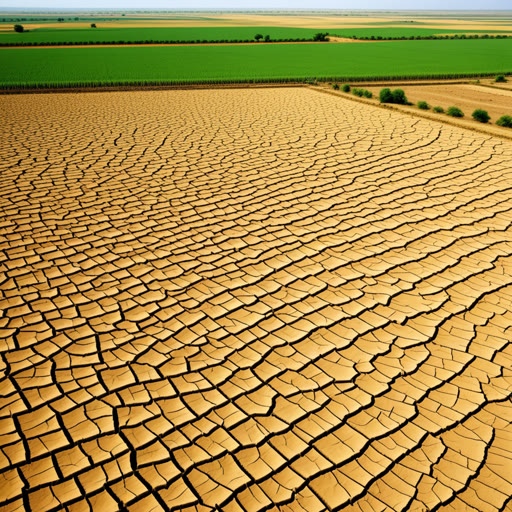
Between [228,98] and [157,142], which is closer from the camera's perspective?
[157,142]

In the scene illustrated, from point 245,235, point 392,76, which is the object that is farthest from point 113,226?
point 392,76

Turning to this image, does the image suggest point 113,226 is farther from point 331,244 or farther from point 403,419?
point 403,419

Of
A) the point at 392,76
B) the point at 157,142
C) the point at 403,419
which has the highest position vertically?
the point at 392,76

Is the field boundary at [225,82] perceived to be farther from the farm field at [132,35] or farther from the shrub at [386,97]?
the farm field at [132,35]

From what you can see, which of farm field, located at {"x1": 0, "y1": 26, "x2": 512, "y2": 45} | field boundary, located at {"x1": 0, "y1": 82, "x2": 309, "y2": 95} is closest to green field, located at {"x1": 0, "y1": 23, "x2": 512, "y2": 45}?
farm field, located at {"x1": 0, "y1": 26, "x2": 512, "y2": 45}

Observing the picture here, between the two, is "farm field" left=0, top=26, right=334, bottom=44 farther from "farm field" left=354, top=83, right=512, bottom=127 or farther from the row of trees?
the row of trees
